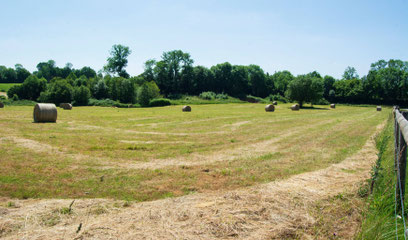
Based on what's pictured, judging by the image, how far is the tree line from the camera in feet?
226

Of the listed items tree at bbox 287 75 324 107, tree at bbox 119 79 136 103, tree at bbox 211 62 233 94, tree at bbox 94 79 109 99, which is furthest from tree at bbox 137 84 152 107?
tree at bbox 211 62 233 94

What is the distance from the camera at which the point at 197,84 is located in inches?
4348

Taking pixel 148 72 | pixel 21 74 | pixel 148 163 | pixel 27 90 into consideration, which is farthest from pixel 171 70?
pixel 148 163

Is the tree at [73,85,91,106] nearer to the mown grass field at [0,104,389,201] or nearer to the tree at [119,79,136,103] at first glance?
the tree at [119,79,136,103]

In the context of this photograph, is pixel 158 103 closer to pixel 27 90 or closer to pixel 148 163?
pixel 27 90

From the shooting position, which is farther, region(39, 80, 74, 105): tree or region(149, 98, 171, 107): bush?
region(149, 98, 171, 107): bush

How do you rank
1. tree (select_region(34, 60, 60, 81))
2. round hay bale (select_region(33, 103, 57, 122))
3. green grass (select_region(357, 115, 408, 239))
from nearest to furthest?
green grass (select_region(357, 115, 408, 239)) → round hay bale (select_region(33, 103, 57, 122)) → tree (select_region(34, 60, 60, 81))

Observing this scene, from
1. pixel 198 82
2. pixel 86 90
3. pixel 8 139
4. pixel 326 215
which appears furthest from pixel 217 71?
pixel 326 215

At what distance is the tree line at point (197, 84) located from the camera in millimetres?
68938

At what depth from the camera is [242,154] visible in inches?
452

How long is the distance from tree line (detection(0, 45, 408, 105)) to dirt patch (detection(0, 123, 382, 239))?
210 feet

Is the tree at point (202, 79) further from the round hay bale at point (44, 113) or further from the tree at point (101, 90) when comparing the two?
the round hay bale at point (44, 113)

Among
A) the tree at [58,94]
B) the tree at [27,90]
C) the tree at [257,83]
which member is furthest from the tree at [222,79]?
the tree at [27,90]

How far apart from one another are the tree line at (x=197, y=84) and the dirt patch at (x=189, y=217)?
6415 centimetres
